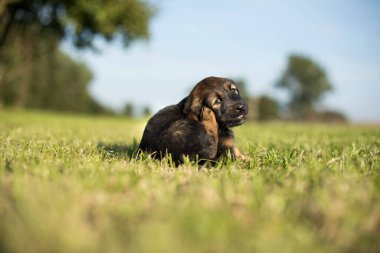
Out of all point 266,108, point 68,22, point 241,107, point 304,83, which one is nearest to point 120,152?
point 241,107

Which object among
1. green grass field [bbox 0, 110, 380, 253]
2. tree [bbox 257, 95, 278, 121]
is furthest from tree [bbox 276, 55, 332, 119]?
green grass field [bbox 0, 110, 380, 253]

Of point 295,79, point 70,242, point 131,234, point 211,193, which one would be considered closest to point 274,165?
point 211,193

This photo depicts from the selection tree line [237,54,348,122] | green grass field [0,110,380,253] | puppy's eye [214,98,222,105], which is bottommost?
green grass field [0,110,380,253]

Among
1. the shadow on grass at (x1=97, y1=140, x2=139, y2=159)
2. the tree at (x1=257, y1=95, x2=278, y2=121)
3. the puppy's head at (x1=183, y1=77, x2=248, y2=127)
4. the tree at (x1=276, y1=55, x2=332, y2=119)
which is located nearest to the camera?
the puppy's head at (x1=183, y1=77, x2=248, y2=127)

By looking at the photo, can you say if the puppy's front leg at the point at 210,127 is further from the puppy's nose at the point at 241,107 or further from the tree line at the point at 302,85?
the tree line at the point at 302,85

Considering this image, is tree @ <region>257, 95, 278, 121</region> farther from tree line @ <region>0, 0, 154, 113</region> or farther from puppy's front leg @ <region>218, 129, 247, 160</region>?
puppy's front leg @ <region>218, 129, 247, 160</region>

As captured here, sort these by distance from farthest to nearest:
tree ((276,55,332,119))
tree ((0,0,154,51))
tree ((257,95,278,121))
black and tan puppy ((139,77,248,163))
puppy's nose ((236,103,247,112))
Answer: tree ((276,55,332,119)) → tree ((257,95,278,121)) → tree ((0,0,154,51)) → puppy's nose ((236,103,247,112)) → black and tan puppy ((139,77,248,163))

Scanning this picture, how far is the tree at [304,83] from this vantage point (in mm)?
71312

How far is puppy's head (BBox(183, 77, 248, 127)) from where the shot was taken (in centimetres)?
404

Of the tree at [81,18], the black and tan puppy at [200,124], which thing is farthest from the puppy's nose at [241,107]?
the tree at [81,18]

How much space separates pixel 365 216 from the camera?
1.96m

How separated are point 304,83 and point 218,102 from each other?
71702 mm

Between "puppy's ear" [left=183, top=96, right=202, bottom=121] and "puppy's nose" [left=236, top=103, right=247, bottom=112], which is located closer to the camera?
"puppy's ear" [left=183, top=96, right=202, bottom=121]

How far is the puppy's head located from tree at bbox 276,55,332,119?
69199 millimetres
